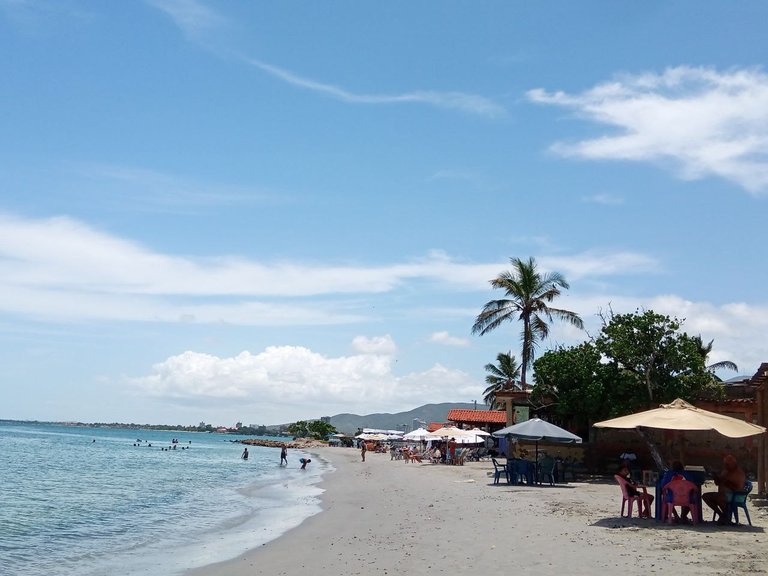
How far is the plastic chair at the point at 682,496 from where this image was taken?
12684 mm

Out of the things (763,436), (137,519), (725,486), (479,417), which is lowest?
(137,519)

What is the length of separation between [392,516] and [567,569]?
7.76m

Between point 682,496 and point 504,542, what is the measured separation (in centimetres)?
342

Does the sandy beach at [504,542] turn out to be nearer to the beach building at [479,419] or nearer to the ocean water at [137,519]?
the ocean water at [137,519]

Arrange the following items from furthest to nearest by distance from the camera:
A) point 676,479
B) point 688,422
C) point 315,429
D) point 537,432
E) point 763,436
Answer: point 315,429, point 537,432, point 763,436, point 688,422, point 676,479

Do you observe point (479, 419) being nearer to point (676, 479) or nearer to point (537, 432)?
point (537, 432)

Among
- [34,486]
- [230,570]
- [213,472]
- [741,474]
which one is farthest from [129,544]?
[213,472]

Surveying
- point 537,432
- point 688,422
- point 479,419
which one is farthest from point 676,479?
point 479,419

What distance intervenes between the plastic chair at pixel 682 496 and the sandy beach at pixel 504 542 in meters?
0.31

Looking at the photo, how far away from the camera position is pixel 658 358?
23.6 m

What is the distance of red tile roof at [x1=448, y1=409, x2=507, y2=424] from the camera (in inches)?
1957

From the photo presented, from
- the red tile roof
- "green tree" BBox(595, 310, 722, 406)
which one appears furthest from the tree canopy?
the red tile roof

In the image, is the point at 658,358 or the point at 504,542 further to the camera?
the point at 658,358

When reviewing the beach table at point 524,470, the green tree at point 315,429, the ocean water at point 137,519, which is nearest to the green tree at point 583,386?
the beach table at point 524,470
